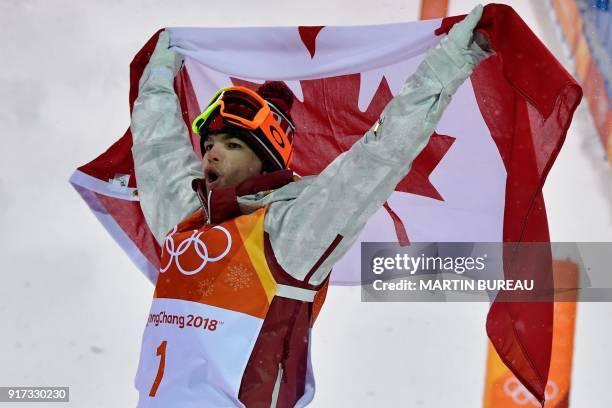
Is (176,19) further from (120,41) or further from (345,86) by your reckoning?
(345,86)

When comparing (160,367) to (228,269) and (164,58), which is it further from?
(164,58)

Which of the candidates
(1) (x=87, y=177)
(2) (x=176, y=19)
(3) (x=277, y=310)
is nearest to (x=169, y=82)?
(1) (x=87, y=177)

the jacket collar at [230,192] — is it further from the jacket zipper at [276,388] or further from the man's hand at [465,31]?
the man's hand at [465,31]

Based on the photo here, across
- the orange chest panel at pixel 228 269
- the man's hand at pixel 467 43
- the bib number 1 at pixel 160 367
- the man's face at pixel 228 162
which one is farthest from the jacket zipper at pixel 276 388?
the man's hand at pixel 467 43

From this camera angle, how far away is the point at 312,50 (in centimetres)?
315

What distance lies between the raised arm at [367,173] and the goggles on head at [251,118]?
261 millimetres

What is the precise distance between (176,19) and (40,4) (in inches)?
29.3

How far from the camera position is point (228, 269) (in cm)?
249

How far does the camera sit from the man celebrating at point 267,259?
2.44 metres

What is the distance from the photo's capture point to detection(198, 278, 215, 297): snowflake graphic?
2.50 m

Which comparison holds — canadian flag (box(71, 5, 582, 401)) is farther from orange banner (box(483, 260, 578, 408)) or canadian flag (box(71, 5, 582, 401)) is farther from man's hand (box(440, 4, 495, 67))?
orange banner (box(483, 260, 578, 408))

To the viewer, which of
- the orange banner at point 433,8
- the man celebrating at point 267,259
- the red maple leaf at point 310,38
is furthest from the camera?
the orange banner at point 433,8

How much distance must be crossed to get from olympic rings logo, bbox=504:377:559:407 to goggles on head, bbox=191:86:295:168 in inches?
66.9

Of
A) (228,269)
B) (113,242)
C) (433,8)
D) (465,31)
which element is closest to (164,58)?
(228,269)
